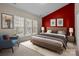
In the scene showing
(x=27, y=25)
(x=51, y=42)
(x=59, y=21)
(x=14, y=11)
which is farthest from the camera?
(x=59, y=21)

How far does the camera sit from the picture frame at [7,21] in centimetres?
201

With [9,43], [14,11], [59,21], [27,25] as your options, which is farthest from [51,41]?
[14,11]

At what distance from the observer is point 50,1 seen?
213 cm

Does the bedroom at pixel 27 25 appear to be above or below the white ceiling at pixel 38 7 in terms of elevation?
below

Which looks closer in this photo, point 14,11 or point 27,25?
point 14,11

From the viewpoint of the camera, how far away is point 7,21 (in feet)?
7.09

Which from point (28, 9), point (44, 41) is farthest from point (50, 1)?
point (44, 41)

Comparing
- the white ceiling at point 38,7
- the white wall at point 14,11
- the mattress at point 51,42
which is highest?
the white ceiling at point 38,7

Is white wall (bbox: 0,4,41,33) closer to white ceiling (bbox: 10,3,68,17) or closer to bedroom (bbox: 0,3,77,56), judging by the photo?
bedroom (bbox: 0,3,77,56)

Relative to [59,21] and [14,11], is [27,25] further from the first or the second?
[59,21]

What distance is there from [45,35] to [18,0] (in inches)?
69.1

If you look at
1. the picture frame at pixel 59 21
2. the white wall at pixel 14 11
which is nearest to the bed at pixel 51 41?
the picture frame at pixel 59 21

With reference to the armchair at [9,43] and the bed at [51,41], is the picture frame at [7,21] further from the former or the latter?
the bed at [51,41]

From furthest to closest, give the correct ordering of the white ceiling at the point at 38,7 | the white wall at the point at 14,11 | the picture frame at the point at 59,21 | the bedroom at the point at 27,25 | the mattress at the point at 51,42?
Answer: the picture frame at the point at 59,21, the mattress at the point at 51,42, the white ceiling at the point at 38,7, the bedroom at the point at 27,25, the white wall at the point at 14,11
